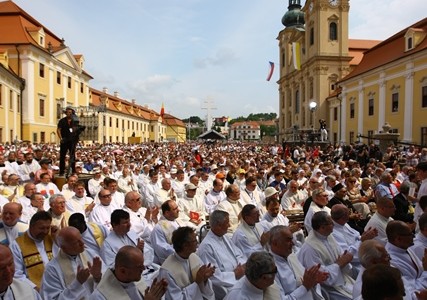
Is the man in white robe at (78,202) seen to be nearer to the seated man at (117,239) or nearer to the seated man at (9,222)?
the seated man at (9,222)

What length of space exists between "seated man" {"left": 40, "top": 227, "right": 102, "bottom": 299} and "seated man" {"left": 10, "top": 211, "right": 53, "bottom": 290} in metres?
0.66

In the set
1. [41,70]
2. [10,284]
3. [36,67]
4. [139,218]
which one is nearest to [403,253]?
[10,284]

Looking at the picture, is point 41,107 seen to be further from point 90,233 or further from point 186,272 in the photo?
point 186,272

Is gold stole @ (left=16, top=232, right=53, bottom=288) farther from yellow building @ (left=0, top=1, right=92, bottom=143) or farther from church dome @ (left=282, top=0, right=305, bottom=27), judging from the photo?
church dome @ (left=282, top=0, right=305, bottom=27)

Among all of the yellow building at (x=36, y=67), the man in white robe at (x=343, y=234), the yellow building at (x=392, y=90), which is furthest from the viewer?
the yellow building at (x=36, y=67)

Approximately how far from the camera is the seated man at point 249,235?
542 cm

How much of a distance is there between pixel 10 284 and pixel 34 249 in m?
1.45

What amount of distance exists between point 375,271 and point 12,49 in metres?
36.8

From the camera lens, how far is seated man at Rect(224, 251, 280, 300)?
3.32 metres

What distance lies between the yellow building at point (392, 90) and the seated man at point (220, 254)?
26.6 metres

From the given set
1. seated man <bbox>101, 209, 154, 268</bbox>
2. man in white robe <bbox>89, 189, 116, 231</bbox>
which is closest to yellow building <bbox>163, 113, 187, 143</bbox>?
man in white robe <bbox>89, 189, 116, 231</bbox>

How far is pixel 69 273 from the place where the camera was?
402 cm

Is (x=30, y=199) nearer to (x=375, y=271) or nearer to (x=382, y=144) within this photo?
(x=375, y=271)

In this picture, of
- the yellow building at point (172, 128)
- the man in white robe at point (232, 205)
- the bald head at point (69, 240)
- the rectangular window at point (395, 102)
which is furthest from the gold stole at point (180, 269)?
the yellow building at point (172, 128)
